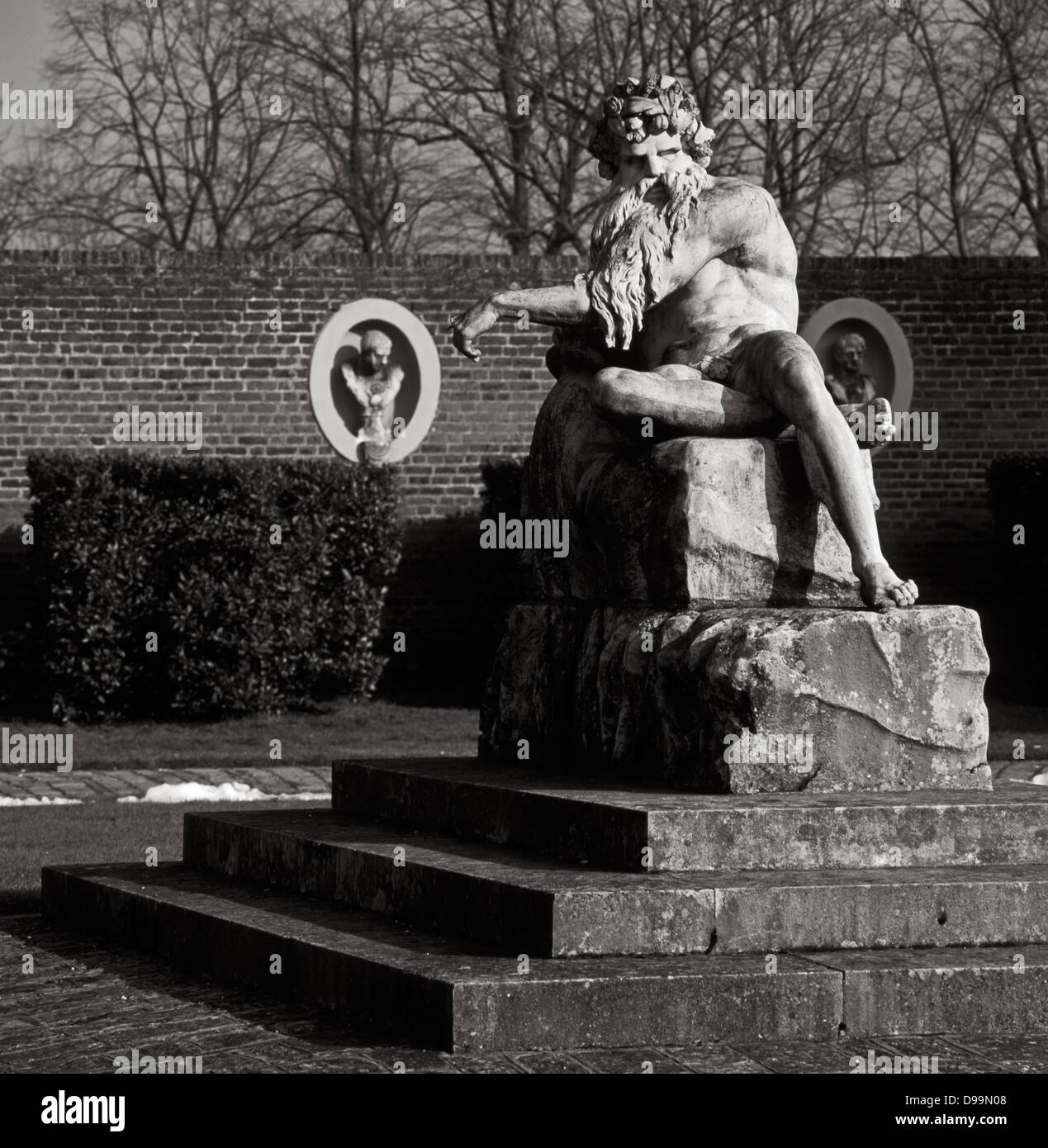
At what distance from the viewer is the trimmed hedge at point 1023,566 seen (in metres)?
13.8

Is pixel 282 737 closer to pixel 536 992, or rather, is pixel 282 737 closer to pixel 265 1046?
pixel 265 1046

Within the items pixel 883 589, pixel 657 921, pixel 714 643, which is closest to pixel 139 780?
pixel 714 643

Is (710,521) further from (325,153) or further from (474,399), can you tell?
(325,153)

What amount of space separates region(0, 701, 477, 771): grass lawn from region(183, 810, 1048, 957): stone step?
6.47m

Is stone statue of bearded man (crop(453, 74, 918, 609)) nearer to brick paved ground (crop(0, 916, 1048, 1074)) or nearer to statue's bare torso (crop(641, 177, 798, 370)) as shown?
statue's bare torso (crop(641, 177, 798, 370))

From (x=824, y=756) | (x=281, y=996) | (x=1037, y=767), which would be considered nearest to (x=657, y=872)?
(x=824, y=756)

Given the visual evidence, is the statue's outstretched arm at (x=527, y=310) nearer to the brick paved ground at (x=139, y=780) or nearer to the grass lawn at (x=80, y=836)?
the grass lawn at (x=80, y=836)

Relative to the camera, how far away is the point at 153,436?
14.7 metres

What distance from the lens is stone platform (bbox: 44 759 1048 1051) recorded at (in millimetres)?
4238

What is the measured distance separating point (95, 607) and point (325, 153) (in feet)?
37.8

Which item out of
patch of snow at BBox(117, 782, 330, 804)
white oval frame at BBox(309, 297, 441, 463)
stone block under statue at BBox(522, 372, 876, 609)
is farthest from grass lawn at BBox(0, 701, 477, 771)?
stone block under statue at BBox(522, 372, 876, 609)

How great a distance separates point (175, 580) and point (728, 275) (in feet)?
25.0

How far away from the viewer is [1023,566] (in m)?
13.9

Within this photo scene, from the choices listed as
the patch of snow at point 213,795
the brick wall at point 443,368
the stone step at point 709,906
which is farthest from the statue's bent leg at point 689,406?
the brick wall at point 443,368
